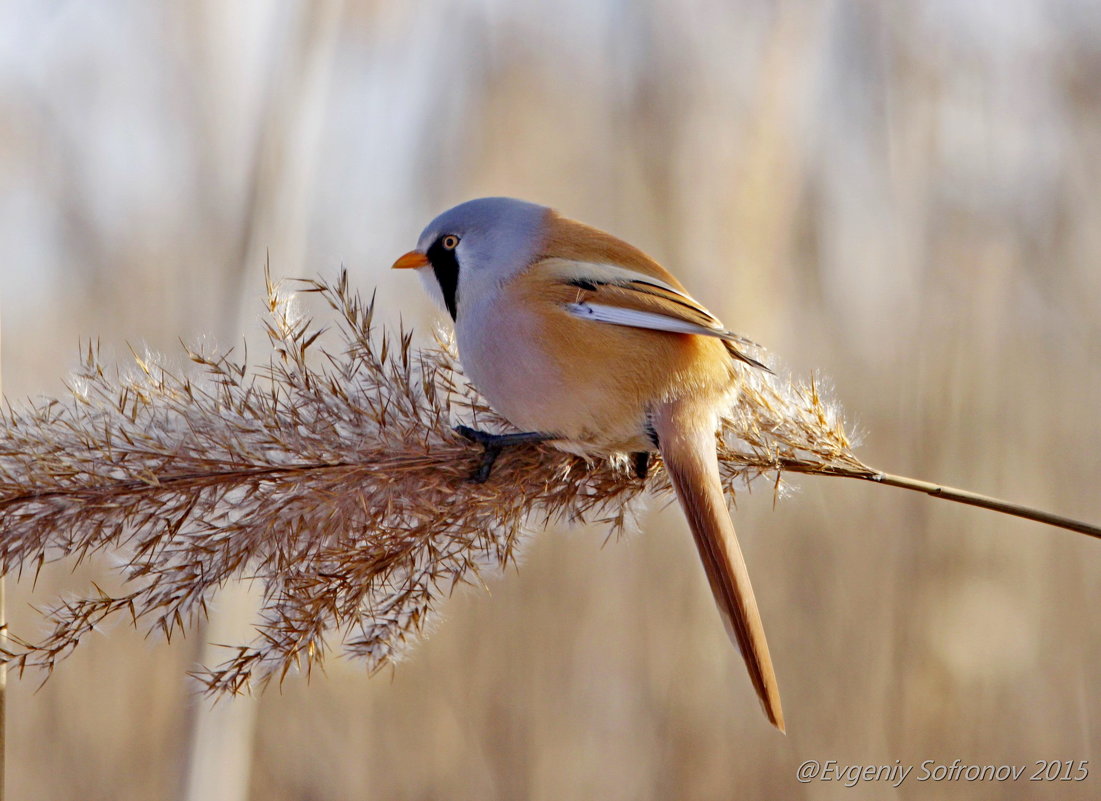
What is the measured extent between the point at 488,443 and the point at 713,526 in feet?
1.52

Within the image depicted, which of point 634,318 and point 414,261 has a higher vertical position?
point 414,261

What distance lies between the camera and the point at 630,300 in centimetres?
186

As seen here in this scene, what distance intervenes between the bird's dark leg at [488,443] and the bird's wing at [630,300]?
30 cm

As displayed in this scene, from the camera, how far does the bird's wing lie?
1.77 meters

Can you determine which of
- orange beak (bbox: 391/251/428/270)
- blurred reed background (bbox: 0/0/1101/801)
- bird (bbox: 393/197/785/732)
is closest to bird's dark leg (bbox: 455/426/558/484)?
bird (bbox: 393/197/785/732)

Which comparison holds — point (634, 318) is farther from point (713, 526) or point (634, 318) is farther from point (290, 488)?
point (290, 488)

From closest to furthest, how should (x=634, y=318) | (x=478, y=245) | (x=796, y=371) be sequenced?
(x=634, y=318)
(x=478, y=245)
(x=796, y=371)

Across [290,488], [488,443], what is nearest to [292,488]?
[290,488]

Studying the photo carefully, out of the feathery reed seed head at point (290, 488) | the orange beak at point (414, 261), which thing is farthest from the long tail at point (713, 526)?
the orange beak at point (414, 261)

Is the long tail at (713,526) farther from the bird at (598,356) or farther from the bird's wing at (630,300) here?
the bird's wing at (630,300)

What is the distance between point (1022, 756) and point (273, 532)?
2.84m

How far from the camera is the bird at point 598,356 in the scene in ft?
5.61

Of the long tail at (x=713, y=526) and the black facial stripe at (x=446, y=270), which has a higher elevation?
the black facial stripe at (x=446, y=270)

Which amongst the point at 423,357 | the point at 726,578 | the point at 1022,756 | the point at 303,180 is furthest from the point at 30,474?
the point at 1022,756
